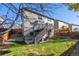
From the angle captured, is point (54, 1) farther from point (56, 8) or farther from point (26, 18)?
point (26, 18)

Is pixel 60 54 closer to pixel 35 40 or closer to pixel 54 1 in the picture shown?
pixel 35 40

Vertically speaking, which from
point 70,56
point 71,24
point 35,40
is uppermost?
point 71,24

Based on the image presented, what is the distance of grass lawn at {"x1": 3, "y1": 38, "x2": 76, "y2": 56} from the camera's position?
7.11ft

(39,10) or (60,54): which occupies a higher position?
(39,10)

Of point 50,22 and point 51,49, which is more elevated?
point 50,22

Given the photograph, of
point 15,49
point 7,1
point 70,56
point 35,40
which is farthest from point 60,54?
point 7,1

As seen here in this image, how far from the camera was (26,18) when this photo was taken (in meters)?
2.22

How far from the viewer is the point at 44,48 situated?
7.15 ft

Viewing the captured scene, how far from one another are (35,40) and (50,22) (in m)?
0.23

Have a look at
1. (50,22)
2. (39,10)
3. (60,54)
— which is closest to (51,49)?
(60,54)

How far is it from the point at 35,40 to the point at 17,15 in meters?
0.31

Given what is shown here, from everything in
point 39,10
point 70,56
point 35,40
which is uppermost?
point 39,10

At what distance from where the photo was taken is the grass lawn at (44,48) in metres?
2.17

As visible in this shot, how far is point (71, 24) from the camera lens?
218cm
